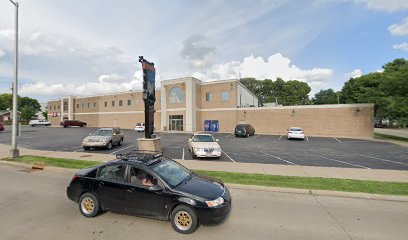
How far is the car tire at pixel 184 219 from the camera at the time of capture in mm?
4594

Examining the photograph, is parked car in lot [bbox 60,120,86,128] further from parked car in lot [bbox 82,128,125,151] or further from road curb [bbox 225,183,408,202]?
road curb [bbox 225,183,408,202]

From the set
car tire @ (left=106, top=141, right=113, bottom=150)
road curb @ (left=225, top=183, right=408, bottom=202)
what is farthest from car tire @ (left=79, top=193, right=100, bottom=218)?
car tire @ (left=106, top=141, right=113, bottom=150)

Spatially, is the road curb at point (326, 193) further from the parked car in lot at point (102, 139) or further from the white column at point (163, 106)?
the white column at point (163, 106)

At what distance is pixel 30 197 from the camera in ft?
22.2

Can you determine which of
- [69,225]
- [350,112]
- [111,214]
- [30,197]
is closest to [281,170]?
[111,214]

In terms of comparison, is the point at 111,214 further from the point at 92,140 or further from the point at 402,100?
the point at 402,100

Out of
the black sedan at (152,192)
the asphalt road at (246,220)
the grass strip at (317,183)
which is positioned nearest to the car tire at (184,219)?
the black sedan at (152,192)

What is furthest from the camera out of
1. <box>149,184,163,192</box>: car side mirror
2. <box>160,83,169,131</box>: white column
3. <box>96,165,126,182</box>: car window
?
<box>160,83,169,131</box>: white column

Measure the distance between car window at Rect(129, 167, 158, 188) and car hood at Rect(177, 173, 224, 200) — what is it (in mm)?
634

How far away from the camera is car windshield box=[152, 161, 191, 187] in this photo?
5.13 meters

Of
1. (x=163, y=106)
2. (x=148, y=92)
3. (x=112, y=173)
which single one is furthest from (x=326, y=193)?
(x=163, y=106)

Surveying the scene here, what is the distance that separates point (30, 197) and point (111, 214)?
127 inches

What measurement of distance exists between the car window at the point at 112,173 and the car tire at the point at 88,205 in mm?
531

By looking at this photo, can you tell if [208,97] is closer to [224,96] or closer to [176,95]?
[224,96]
